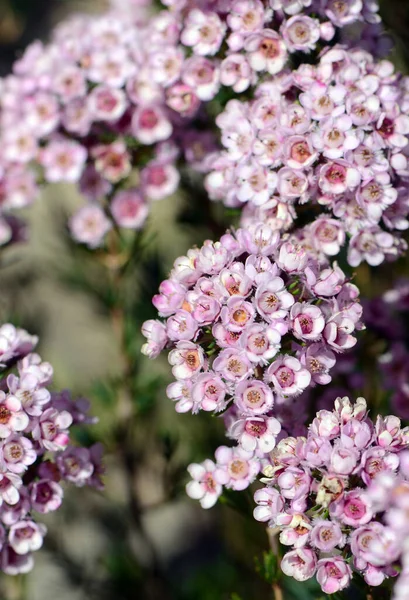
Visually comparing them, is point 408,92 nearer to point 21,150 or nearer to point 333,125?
point 333,125

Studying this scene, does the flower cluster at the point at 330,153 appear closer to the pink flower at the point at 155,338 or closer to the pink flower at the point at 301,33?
the pink flower at the point at 301,33

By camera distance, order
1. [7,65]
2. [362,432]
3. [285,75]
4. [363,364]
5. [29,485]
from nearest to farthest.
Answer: [362,432] → [29,485] → [285,75] → [363,364] → [7,65]

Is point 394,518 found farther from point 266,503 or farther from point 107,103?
point 107,103

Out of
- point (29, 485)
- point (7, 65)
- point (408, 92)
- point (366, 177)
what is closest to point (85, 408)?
point (29, 485)

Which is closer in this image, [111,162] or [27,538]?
[27,538]

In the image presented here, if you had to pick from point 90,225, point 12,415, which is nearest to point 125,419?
point 90,225

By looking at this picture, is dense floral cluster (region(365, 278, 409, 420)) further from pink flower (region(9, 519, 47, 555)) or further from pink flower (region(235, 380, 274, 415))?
pink flower (region(9, 519, 47, 555))

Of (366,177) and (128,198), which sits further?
(128,198)
